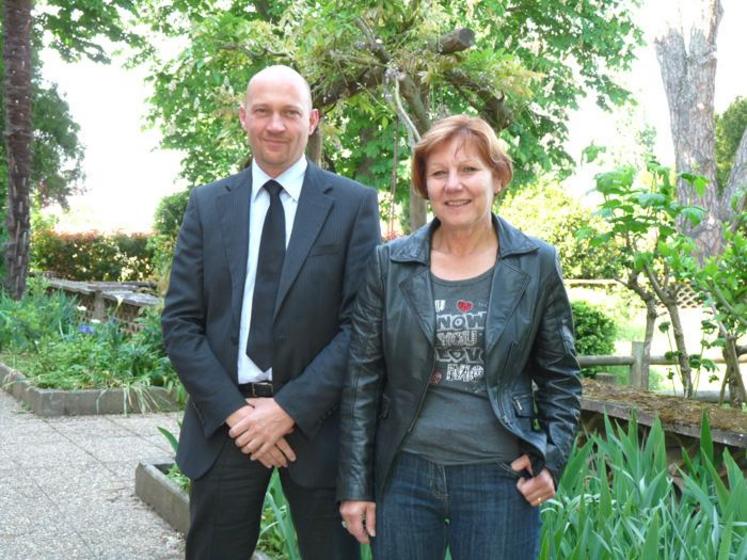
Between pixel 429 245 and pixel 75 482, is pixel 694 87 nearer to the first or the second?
pixel 75 482

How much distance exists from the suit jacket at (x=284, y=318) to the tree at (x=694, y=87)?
11.1 metres

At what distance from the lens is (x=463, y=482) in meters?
2.15

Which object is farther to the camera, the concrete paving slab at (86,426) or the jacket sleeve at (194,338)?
the concrete paving slab at (86,426)

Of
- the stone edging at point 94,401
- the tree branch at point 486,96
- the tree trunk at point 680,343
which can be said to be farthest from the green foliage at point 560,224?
the tree trunk at point 680,343

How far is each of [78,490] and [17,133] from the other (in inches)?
298

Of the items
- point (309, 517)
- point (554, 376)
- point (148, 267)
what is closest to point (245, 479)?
point (309, 517)

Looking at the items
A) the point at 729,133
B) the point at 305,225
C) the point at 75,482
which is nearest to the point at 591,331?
the point at 75,482

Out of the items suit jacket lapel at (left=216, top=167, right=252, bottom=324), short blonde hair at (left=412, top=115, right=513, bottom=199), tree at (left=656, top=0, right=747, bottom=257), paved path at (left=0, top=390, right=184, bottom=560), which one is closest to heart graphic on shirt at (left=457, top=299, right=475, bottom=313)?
short blonde hair at (left=412, top=115, right=513, bottom=199)

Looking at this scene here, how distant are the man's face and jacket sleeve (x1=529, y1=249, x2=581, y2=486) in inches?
31.5

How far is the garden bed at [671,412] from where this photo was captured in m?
3.86

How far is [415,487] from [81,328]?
7.64m

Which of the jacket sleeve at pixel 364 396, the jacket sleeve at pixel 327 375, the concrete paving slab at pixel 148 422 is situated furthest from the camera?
the concrete paving slab at pixel 148 422

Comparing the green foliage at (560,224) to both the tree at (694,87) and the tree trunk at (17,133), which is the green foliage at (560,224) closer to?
the tree at (694,87)

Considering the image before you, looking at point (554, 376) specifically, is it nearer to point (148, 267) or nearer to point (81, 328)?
point (81, 328)
